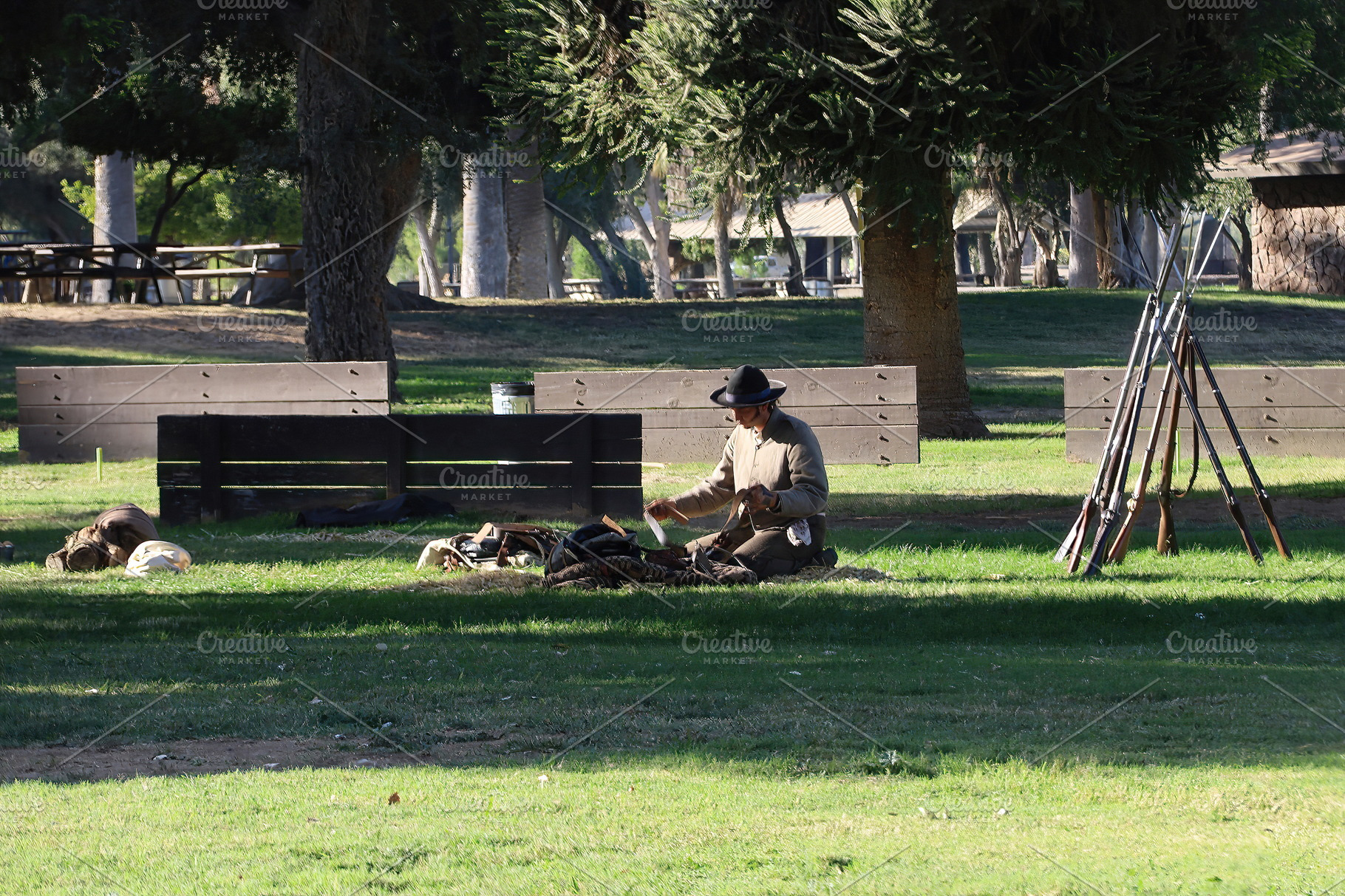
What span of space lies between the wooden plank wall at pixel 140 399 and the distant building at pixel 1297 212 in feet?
97.4

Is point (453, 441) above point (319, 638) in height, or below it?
above

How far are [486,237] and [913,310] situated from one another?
3445 centimetres

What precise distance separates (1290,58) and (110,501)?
20163 mm

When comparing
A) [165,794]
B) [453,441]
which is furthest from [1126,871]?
A: [453,441]

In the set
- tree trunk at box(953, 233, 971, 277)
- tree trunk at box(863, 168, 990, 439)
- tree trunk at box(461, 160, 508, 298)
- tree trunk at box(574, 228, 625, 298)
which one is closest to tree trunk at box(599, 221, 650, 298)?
tree trunk at box(574, 228, 625, 298)

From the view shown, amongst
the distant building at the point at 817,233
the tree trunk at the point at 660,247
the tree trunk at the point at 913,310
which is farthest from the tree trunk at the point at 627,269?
the tree trunk at the point at 913,310

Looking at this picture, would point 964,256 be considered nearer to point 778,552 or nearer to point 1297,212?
point 1297,212

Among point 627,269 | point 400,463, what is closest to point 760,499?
point 400,463

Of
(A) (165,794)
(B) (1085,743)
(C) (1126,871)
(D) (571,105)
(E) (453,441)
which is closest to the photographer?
(C) (1126,871)

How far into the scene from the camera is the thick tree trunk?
2281cm

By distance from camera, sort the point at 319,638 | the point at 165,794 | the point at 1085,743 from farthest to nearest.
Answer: the point at 319,638, the point at 1085,743, the point at 165,794

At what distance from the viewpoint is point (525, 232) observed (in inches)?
2096

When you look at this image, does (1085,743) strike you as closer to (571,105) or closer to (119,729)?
(119,729)

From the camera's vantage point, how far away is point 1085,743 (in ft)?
21.3
